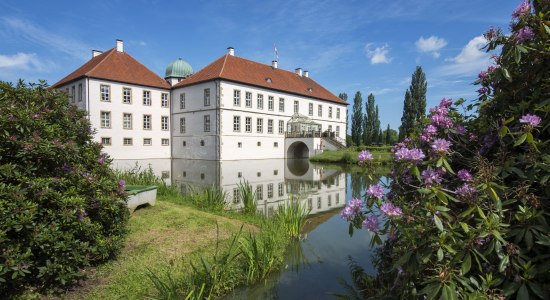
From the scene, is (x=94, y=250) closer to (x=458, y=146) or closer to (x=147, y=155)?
(x=458, y=146)

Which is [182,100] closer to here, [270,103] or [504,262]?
[270,103]

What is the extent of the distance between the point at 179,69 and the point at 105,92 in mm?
10826

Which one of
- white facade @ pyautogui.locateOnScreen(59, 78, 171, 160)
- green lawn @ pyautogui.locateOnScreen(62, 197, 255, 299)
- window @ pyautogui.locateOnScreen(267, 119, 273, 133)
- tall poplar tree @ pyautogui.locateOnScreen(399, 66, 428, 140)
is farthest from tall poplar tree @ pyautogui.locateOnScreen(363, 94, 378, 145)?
green lawn @ pyautogui.locateOnScreen(62, 197, 255, 299)

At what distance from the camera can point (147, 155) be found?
32.0 m

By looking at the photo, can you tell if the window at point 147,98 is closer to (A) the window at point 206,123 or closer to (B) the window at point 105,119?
(B) the window at point 105,119

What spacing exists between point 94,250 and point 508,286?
4.09 metres

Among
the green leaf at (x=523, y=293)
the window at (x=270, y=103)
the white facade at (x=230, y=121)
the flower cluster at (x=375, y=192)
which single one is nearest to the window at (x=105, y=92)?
the white facade at (x=230, y=121)

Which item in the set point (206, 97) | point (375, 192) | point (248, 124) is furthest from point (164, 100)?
point (375, 192)

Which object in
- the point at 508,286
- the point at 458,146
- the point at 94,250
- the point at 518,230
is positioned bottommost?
the point at 94,250

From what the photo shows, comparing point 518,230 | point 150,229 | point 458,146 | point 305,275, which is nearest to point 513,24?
point 458,146

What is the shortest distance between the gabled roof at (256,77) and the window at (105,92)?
6770 mm

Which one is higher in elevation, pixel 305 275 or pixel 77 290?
pixel 77 290

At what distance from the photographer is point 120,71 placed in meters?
30.4

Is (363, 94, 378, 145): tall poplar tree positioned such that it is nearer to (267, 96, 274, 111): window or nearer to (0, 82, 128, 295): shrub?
(267, 96, 274, 111): window
